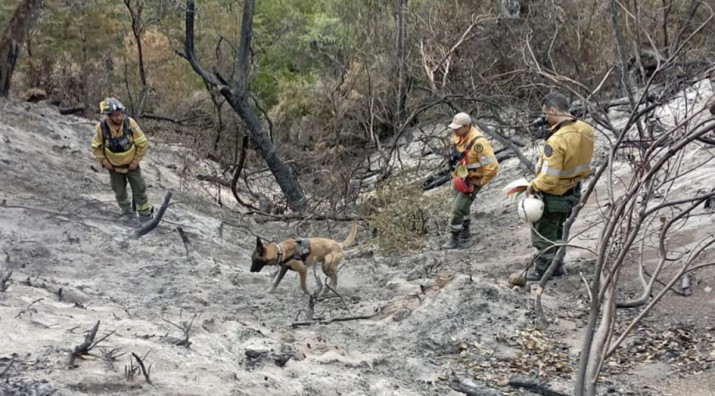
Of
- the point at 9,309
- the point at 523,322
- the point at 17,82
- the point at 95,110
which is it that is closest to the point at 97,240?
the point at 9,309

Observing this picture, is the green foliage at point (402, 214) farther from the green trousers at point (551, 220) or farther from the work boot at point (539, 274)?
the green trousers at point (551, 220)

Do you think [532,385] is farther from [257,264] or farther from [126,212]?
[126,212]

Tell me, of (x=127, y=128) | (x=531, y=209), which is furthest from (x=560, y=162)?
(x=127, y=128)

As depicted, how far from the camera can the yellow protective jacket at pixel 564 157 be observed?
24.3 ft

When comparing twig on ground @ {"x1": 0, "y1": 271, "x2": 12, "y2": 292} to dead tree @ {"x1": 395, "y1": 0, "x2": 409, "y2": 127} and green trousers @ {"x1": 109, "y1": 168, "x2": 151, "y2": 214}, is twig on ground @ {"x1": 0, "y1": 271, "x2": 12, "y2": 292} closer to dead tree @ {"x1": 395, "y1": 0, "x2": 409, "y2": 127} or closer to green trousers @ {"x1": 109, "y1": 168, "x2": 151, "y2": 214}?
green trousers @ {"x1": 109, "y1": 168, "x2": 151, "y2": 214}

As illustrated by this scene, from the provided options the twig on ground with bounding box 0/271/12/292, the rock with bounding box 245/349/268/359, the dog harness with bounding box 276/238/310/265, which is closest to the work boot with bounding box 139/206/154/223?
the dog harness with bounding box 276/238/310/265

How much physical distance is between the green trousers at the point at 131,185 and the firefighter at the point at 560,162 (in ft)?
18.1

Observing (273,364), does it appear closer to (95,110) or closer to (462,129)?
(462,129)

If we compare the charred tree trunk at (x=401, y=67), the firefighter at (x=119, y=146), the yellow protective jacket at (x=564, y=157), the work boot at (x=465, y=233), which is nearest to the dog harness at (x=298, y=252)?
the yellow protective jacket at (x=564, y=157)

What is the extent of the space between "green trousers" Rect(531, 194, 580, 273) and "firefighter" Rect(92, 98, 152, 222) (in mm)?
5456

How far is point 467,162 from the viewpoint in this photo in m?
9.52

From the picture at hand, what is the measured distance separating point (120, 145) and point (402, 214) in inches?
160

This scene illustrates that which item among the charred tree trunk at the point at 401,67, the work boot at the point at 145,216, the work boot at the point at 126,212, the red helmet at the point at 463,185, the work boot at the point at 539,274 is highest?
the charred tree trunk at the point at 401,67

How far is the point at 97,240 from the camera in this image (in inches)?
341
